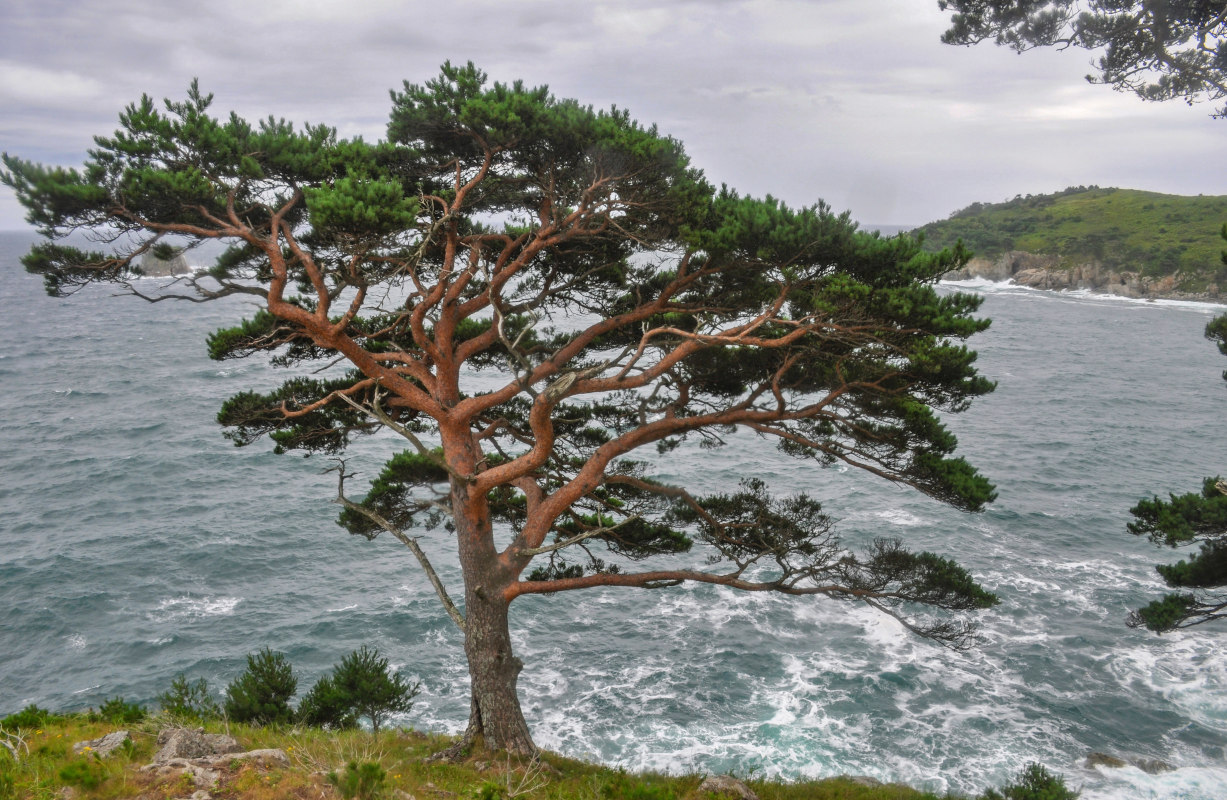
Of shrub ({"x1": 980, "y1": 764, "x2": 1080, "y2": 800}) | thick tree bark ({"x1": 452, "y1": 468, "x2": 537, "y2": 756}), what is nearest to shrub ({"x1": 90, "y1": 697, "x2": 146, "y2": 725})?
thick tree bark ({"x1": 452, "y1": 468, "x2": 537, "y2": 756})

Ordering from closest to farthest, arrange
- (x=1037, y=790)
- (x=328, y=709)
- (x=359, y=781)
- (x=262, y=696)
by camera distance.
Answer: (x=359, y=781), (x=1037, y=790), (x=262, y=696), (x=328, y=709)

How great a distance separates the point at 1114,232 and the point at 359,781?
437 feet

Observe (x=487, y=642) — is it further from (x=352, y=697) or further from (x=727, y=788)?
(x=352, y=697)

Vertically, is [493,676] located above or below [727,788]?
above

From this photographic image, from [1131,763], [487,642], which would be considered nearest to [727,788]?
[487,642]

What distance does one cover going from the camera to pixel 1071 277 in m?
108

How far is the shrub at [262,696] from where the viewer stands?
46.1ft

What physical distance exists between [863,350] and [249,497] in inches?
1250

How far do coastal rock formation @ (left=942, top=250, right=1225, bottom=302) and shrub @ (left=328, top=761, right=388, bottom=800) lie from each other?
113676mm

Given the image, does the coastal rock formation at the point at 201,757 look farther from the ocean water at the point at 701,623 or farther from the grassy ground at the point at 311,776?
the ocean water at the point at 701,623

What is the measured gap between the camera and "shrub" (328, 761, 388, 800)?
684 centimetres

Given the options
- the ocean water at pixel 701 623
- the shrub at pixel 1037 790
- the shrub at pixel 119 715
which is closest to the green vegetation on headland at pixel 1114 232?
the ocean water at pixel 701 623

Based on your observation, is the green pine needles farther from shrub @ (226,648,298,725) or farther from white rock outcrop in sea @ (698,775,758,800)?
shrub @ (226,648,298,725)

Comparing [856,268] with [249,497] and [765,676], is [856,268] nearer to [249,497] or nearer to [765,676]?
[765,676]
